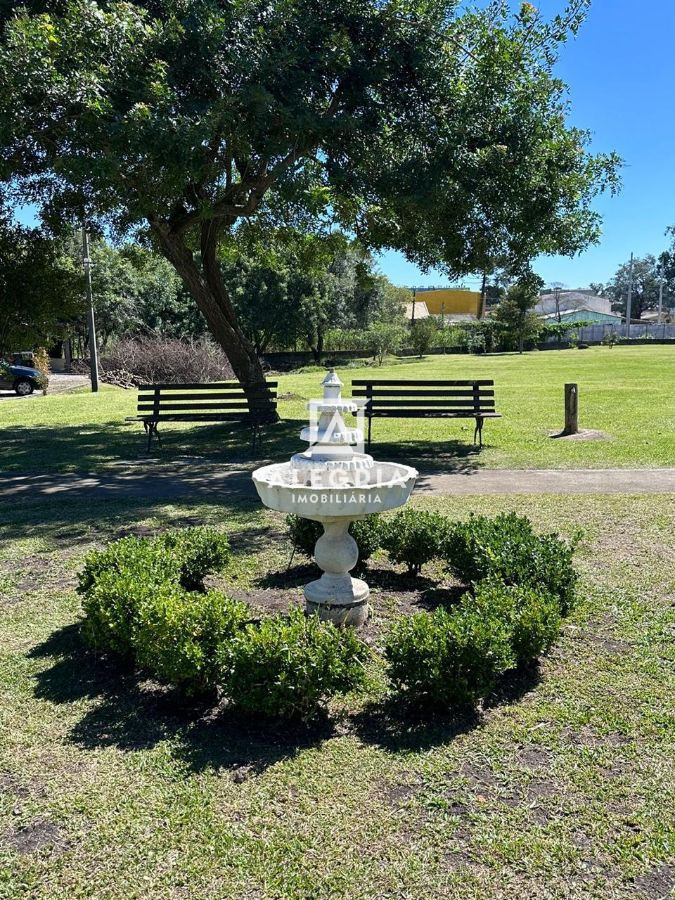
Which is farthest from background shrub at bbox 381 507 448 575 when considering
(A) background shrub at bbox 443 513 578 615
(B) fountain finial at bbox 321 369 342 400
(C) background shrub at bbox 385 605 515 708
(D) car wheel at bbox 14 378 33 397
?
(D) car wheel at bbox 14 378 33 397

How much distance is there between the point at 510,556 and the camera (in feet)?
18.0

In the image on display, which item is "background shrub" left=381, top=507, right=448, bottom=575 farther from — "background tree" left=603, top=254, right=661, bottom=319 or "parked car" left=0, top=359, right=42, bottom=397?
"background tree" left=603, top=254, right=661, bottom=319

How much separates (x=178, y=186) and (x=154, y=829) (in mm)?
9330

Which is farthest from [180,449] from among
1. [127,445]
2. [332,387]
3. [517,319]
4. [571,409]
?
[517,319]

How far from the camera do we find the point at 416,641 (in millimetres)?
4086

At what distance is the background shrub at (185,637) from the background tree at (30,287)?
10.9 m

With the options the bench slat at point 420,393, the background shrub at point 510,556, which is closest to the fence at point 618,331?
the bench slat at point 420,393

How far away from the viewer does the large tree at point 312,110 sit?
10.1 m

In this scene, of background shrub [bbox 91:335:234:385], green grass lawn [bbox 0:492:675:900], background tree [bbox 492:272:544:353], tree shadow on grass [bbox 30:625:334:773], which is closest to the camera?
green grass lawn [bbox 0:492:675:900]

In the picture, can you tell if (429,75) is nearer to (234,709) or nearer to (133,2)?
(133,2)

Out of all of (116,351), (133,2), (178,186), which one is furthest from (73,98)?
(116,351)

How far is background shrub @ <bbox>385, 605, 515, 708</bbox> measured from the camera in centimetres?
401

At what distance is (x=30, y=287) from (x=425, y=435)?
26.8 ft

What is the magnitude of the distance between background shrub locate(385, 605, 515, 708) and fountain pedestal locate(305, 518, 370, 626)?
3.45ft
